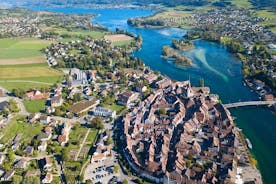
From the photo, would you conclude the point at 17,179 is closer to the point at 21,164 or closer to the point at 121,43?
the point at 21,164

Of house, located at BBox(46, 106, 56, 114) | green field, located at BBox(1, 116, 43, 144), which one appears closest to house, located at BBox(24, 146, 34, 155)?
green field, located at BBox(1, 116, 43, 144)

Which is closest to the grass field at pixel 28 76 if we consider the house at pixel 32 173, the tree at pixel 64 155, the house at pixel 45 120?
the house at pixel 45 120

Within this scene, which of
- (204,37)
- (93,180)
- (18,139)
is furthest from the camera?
(204,37)

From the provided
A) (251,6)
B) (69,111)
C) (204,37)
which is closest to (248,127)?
(69,111)

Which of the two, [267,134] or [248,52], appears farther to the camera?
[248,52]

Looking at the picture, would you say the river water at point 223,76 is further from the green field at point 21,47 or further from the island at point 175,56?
the green field at point 21,47

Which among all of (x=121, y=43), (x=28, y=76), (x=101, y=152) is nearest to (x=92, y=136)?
(x=101, y=152)

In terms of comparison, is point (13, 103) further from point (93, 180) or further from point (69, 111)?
point (93, 180)
